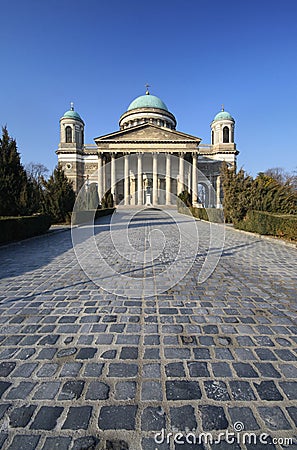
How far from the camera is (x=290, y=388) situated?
6.77ft

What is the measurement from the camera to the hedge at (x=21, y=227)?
29.7 feet

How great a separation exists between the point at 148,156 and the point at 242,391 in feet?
163

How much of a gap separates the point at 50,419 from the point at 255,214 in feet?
41.7

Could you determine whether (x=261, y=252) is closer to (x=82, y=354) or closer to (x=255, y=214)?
(x=255, y=214)

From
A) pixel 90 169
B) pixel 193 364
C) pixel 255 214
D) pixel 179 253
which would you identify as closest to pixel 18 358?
pixel 193 364

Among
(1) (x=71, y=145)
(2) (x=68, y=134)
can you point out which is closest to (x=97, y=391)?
(1) (x=71, y=145)

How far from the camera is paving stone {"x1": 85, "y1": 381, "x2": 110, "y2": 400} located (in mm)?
1938

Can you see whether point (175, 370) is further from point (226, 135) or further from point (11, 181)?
point (226, 135)

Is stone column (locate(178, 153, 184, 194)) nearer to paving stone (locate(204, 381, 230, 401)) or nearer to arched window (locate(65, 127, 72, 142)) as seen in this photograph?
arched window (locate(65, 127, 72, 142))

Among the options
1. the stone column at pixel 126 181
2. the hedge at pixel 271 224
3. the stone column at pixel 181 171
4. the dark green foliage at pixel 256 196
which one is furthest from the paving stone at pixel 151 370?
the stone column at pixel 181 171

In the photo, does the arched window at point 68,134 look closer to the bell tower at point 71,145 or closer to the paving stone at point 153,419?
the bell tower at point 71,145

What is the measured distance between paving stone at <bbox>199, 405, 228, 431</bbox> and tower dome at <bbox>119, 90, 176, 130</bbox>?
56916 mm

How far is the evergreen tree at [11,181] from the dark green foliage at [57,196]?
21.4 feet

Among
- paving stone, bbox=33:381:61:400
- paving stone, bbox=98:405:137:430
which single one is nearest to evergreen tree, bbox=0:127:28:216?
paving stone, bbox=33:381:61:400
